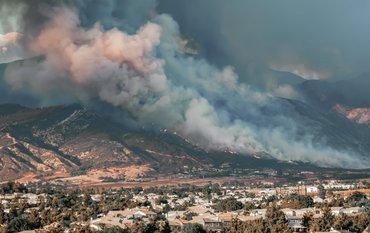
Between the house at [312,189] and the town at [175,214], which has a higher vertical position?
the house at [312,189]

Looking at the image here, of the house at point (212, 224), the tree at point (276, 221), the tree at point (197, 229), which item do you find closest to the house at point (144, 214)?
the house at point (212, 224)

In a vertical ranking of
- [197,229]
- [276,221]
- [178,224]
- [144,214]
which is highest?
[144,214]

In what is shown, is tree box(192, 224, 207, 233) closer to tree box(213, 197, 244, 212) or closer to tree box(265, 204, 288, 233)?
tree box(265, 204, 288, 233)

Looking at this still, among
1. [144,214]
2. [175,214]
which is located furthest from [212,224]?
[175,214]

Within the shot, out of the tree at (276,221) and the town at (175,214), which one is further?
the town at (175,214)

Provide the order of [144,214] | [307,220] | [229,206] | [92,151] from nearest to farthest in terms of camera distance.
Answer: [307,220] → [144,214] → [229,206] → [92,151]

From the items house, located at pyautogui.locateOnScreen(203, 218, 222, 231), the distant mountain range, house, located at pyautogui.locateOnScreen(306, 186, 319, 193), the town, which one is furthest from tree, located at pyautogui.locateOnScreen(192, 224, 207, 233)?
the distant mountain range

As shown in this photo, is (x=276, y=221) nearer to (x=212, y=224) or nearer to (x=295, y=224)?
(x=295, y=224)

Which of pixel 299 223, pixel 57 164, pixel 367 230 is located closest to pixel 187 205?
pixel 299 223

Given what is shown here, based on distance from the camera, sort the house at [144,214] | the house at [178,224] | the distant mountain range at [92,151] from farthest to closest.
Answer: the distant mountain range at [92,151], the house at [144,214], the house at [178,224]

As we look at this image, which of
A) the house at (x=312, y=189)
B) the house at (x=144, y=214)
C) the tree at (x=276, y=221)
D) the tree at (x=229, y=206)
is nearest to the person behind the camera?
the tree at (x=276, y=221)

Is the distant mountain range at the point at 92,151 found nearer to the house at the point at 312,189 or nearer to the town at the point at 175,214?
the house at the point at 312,189

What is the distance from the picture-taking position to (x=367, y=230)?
63.5 meters

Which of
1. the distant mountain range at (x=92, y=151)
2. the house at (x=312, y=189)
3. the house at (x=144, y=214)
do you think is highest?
the distant mountain range at (x=92, y=151)
